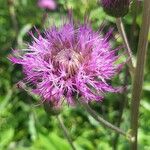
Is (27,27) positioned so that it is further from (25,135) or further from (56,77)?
(56,77)

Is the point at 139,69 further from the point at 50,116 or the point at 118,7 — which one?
the point at 50,116

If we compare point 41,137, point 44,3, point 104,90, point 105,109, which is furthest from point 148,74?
point 104,90

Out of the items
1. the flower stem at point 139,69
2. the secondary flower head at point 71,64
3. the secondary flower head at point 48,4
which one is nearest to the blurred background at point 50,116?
the secondary flower head at point 48,4

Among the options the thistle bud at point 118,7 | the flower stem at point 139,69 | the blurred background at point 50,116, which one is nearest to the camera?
the flower stem at point 139,69

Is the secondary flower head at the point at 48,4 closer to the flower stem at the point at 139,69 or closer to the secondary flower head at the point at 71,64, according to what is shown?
the secondary flower head at the point at 71,64

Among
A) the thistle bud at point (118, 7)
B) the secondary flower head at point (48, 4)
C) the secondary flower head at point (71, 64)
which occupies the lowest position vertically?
the secondary flower head at point (48, 4)
